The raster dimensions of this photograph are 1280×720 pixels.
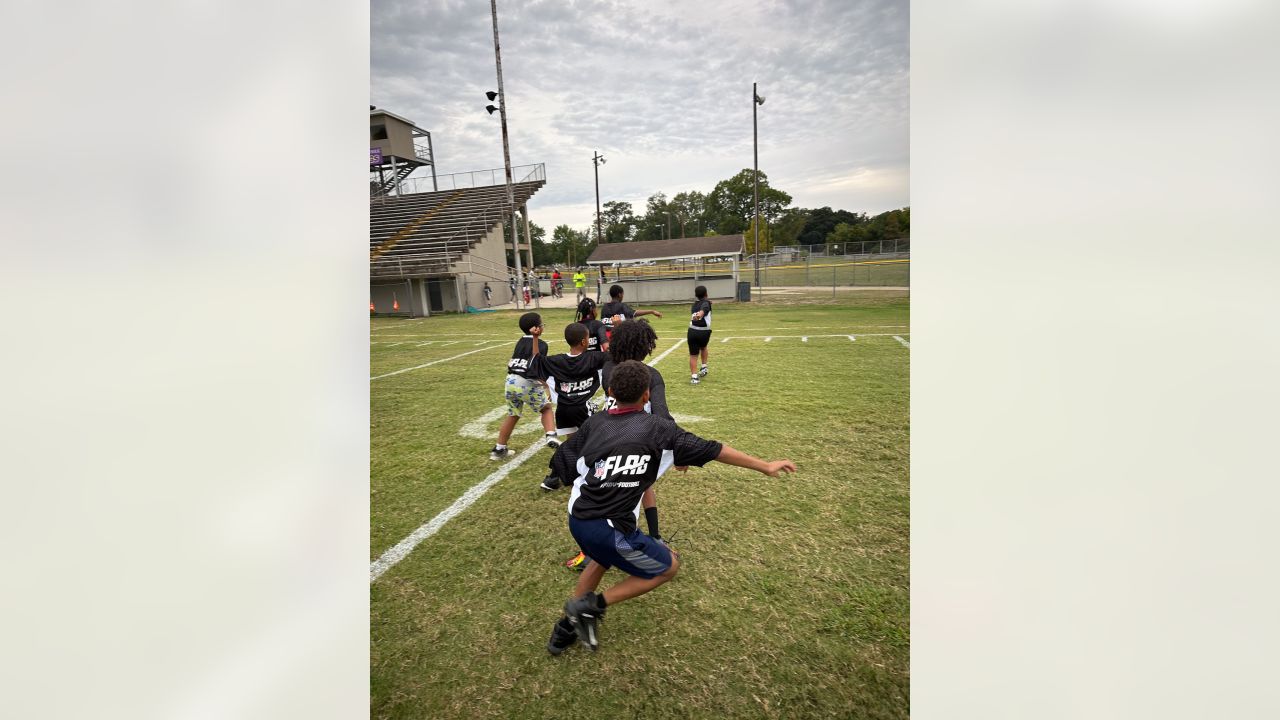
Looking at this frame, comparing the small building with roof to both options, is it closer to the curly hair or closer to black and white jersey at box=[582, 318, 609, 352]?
black and white jersey at box=[582, 318, 609, 352]

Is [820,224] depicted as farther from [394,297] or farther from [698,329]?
[698,329]

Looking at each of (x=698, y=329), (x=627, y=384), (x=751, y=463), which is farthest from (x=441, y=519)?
(x=698, y=329)

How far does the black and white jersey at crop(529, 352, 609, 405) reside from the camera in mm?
4574

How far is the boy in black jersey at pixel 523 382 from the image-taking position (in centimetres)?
490

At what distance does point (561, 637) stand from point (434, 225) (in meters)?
28.3

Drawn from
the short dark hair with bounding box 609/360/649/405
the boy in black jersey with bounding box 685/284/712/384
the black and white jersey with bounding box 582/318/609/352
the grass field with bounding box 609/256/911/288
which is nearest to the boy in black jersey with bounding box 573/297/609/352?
the black and white jersey with bounding box 582/318/609/352

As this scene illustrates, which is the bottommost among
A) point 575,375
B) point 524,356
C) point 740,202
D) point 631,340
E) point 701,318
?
point 575,375

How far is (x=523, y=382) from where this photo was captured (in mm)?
5117

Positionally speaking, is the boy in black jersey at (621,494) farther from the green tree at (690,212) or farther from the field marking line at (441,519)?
the green tree at (690,212)

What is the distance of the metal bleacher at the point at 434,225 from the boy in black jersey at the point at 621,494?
2109 cm

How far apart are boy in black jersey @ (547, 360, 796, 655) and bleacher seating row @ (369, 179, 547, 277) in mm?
21235
